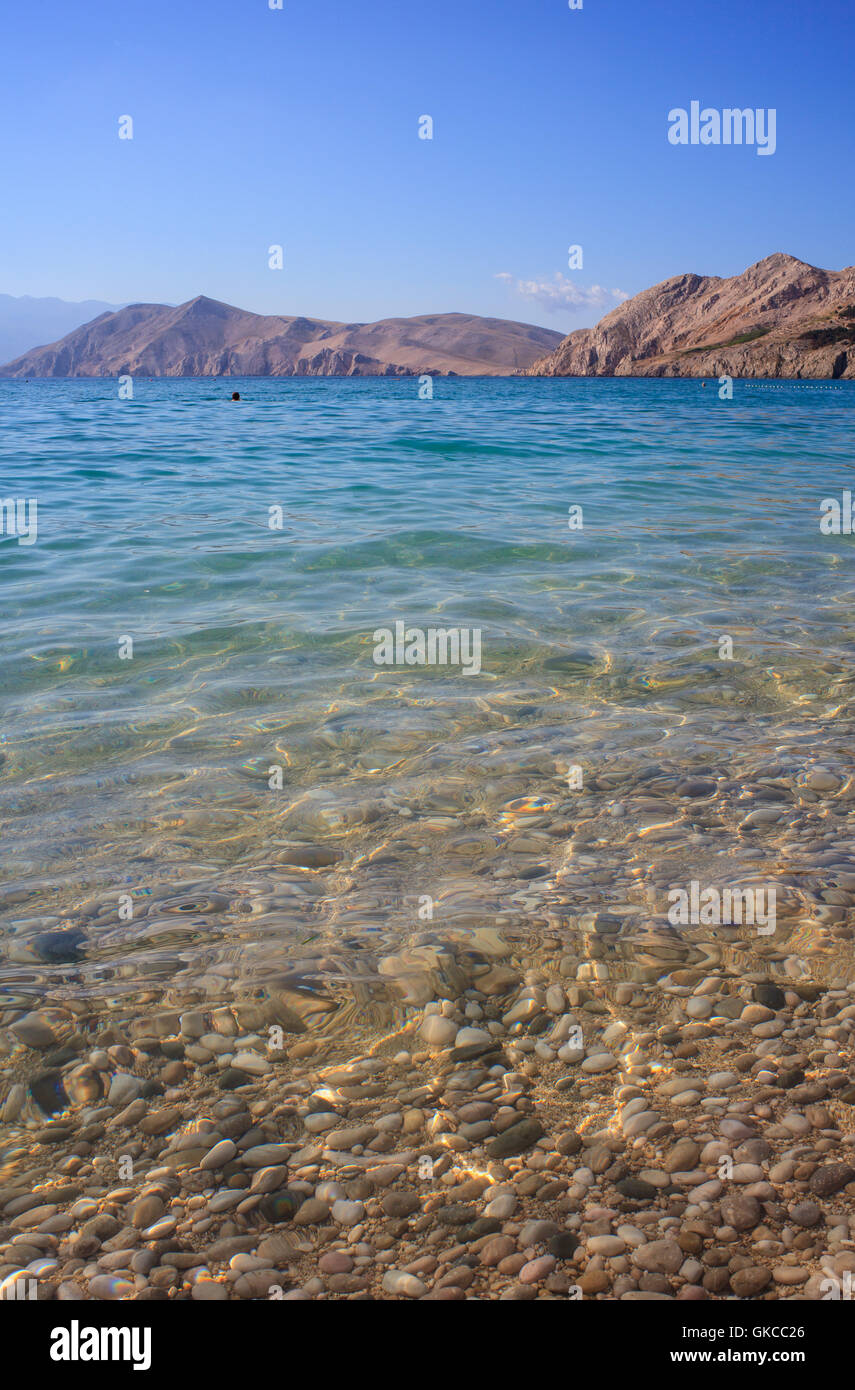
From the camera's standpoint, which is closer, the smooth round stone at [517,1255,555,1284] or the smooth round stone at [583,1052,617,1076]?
the smooth round stone at [517,1255,555,1284]

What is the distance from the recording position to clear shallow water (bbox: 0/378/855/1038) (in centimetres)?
357

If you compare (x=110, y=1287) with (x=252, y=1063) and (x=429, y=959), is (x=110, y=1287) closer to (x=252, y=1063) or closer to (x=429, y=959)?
(x=252, y=1063)

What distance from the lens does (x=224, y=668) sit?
7016mm

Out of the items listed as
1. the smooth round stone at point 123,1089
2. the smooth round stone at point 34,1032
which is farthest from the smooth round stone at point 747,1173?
the smooth round stone at point 34,1032

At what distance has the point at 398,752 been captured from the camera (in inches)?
214

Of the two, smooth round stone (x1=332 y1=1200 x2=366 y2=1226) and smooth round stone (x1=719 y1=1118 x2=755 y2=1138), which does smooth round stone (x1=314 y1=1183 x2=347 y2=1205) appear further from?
smooth round stone (x1=719 y1=1118 x2=755 y2=1138)

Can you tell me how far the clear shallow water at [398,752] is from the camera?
357 centimetres

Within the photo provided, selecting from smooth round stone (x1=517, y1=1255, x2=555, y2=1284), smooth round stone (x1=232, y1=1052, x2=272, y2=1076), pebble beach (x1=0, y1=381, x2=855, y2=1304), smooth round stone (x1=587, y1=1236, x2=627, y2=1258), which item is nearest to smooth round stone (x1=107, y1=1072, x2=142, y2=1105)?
pebble beach (x1=0, y1=381, x2=855, y2=1304)

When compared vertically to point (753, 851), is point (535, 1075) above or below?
below

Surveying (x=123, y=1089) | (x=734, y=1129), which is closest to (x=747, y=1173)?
(x=734, y=1129)

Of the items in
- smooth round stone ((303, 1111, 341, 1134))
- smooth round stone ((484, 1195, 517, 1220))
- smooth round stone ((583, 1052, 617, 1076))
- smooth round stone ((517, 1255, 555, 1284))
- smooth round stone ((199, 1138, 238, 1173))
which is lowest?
smooth round stone ((517, 1255, 555, 1284))

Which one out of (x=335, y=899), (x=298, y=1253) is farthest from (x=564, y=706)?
(x=298, y=1253)
